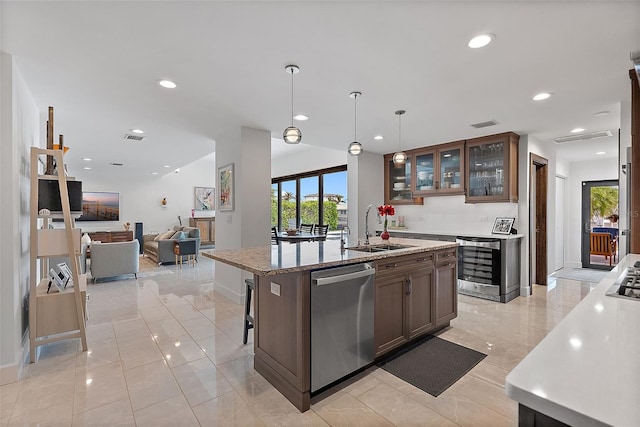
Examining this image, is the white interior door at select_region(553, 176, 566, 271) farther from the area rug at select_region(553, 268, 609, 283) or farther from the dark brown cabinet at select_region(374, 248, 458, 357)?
the dark brown cabinet at select_region(374, 248, 458, 357)

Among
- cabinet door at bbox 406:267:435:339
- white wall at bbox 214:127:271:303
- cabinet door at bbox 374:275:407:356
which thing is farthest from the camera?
white wall at bbox 214:127:271:303

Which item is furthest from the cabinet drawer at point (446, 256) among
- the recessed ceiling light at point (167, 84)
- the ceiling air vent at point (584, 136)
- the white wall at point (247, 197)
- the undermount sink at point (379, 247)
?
the ceiling air vent at point (584, 136)

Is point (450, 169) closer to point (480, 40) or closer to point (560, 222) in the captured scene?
point (480, 40)

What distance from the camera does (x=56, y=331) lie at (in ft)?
9.29

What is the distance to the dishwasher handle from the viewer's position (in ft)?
6.87

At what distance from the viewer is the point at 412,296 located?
289 cm

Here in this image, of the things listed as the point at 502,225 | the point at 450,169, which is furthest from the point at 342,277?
the point at 450,169

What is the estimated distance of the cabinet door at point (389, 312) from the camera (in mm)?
2570

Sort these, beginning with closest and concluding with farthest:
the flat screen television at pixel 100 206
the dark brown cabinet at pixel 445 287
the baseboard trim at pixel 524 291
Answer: the dark brown cabinet at pixel 445 287, the baseboard trim at pixel 524 291, the flat screen television at pixel 100 206

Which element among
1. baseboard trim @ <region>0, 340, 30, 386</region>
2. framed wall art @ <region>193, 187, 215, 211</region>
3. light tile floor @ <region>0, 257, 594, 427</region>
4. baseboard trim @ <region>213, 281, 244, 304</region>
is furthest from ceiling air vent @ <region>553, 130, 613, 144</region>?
framed wall art @ <region>193, 187, 215, 211</region>

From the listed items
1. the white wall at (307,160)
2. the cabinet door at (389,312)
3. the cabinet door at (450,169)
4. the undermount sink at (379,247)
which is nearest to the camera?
the cabinet door at (389,312)

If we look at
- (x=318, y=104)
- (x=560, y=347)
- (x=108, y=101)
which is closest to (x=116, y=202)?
(x=108, y=101)

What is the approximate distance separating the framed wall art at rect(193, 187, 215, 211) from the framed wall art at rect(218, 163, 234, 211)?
6.93m

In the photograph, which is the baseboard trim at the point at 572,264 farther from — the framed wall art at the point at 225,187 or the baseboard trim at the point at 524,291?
the framed wall art at the point at 225,187
